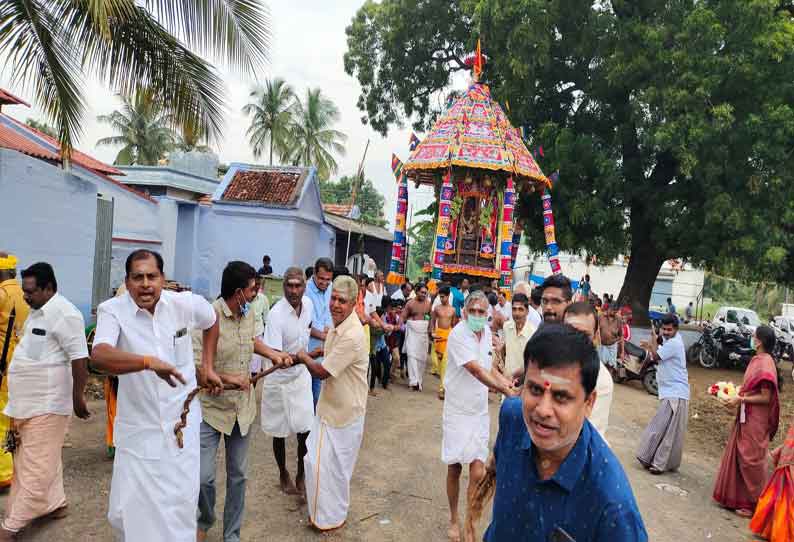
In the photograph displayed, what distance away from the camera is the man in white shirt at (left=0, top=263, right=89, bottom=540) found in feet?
13.0

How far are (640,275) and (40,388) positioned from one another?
16.6 meters

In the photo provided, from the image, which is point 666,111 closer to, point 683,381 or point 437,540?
point 683,381

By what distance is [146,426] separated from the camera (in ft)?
9.86

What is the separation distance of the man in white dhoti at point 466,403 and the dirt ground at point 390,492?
1.79ft

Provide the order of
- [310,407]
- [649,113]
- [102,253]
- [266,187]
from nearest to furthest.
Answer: [310,407] → [102,253] → [649,113] → [266,187]

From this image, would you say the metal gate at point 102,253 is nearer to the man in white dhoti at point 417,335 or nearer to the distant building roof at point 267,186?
the man in white dhoti at point 417,335

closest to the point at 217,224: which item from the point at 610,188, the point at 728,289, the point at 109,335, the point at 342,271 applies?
the point at 610,188

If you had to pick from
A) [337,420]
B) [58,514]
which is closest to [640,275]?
[337,420]

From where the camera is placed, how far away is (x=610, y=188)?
15547 millimetres

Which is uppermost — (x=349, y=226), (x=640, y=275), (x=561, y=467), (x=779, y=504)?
(x=349, y=226)

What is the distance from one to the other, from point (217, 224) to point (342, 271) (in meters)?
12.7

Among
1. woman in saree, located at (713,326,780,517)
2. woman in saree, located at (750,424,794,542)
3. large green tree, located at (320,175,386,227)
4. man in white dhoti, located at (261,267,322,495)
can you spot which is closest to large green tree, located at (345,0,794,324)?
woman in saree, located at (713,326,780,517)

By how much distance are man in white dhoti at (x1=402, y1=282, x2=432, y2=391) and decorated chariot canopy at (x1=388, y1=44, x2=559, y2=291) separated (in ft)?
15.0

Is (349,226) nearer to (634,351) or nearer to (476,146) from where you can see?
(476,146)
